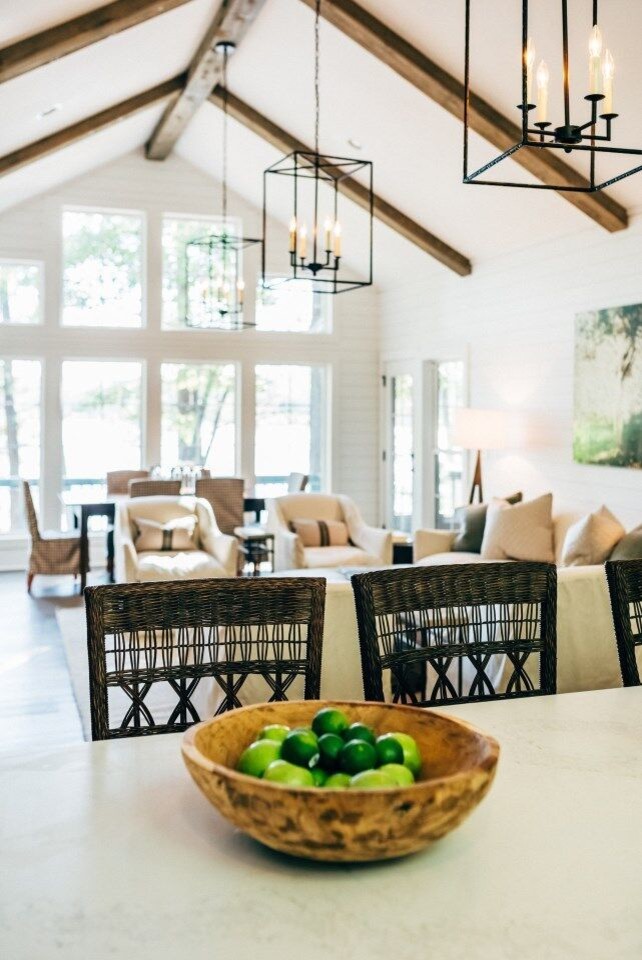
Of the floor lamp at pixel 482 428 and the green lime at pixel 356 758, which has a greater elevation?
the floor lamp at pixel 482 428

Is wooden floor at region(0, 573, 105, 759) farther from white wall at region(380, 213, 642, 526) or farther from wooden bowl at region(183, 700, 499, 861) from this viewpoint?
white wall at region(380, 213, 642, 526)

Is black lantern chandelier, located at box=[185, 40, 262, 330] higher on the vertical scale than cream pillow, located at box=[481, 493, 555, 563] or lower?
higher

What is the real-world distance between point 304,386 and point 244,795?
954 cm

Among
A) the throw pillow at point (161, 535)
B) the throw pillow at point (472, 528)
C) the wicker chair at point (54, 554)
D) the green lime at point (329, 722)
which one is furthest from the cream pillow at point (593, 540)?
the green lime at point (329, 722)

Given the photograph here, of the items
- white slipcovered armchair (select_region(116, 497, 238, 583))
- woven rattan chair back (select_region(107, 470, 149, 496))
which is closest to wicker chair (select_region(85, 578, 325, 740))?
white slipcovered armchair (select_region(116, 497, 238, 583))

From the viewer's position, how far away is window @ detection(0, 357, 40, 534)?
9.54m

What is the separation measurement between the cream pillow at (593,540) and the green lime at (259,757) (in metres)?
4.56

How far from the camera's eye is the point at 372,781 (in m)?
1.25

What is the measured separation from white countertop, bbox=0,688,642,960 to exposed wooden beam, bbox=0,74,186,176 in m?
6.98

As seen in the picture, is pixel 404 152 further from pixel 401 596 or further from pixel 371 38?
pixel 401 596

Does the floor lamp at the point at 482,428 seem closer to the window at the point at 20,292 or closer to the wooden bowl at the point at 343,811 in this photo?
the window at the point at 20,292

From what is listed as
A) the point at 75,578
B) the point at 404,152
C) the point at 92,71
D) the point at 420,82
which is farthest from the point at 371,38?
the point at 75,578

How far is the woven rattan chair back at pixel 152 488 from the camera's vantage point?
792 cm

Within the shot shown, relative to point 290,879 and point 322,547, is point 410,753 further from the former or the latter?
point 322,547
